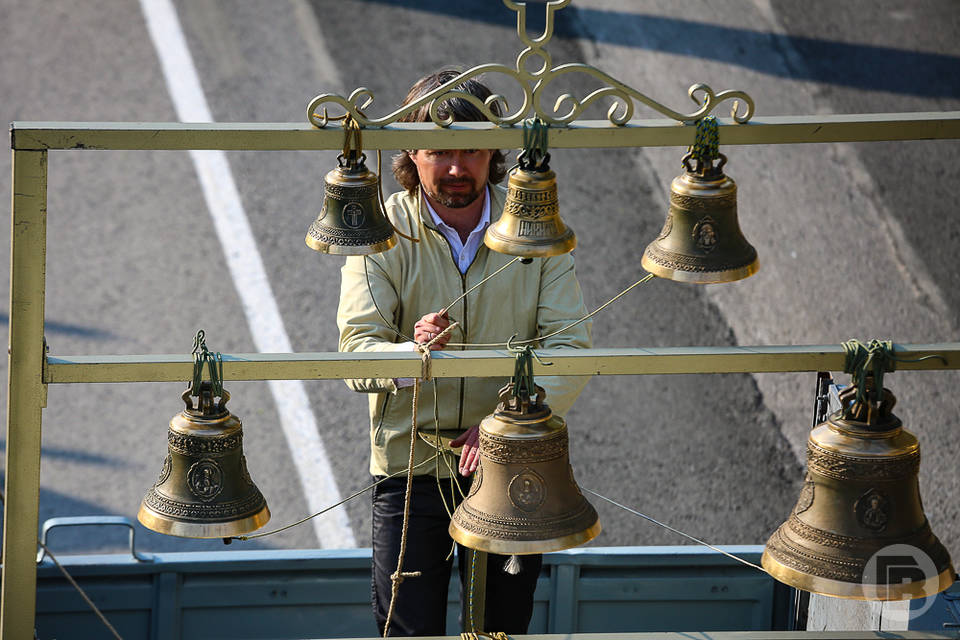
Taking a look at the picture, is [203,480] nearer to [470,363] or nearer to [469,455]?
[470,363]

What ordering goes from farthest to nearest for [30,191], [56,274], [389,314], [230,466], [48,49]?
[48,49], [56,274], [389,314], [230,466], [30,191]

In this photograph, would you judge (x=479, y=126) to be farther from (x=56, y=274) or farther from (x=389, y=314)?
(x=56, y=274)

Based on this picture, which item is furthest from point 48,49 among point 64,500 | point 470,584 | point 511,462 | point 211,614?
point 511,462

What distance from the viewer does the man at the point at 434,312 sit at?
12.8ft

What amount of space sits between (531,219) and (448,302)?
88 cm

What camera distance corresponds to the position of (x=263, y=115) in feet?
31.8

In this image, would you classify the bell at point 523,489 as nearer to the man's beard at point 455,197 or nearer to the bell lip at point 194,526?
the bell lip at point 194,526

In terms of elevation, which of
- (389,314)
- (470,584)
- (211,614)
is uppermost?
(389,314)

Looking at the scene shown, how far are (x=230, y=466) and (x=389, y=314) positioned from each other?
93 cm

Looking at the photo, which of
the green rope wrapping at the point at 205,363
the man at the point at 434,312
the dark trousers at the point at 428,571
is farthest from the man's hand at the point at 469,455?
the green rope wrapping at the point at 205,363

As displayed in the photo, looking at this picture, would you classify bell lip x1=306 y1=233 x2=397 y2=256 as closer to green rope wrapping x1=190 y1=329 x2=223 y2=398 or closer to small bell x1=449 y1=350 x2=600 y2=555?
green rope wrapping x1=190 y1=329 x2=223 y2=398

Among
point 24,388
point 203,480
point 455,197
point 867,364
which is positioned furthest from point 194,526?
point 867,364

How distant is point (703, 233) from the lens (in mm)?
3180

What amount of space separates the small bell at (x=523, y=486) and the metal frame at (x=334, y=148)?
11 centimetres
